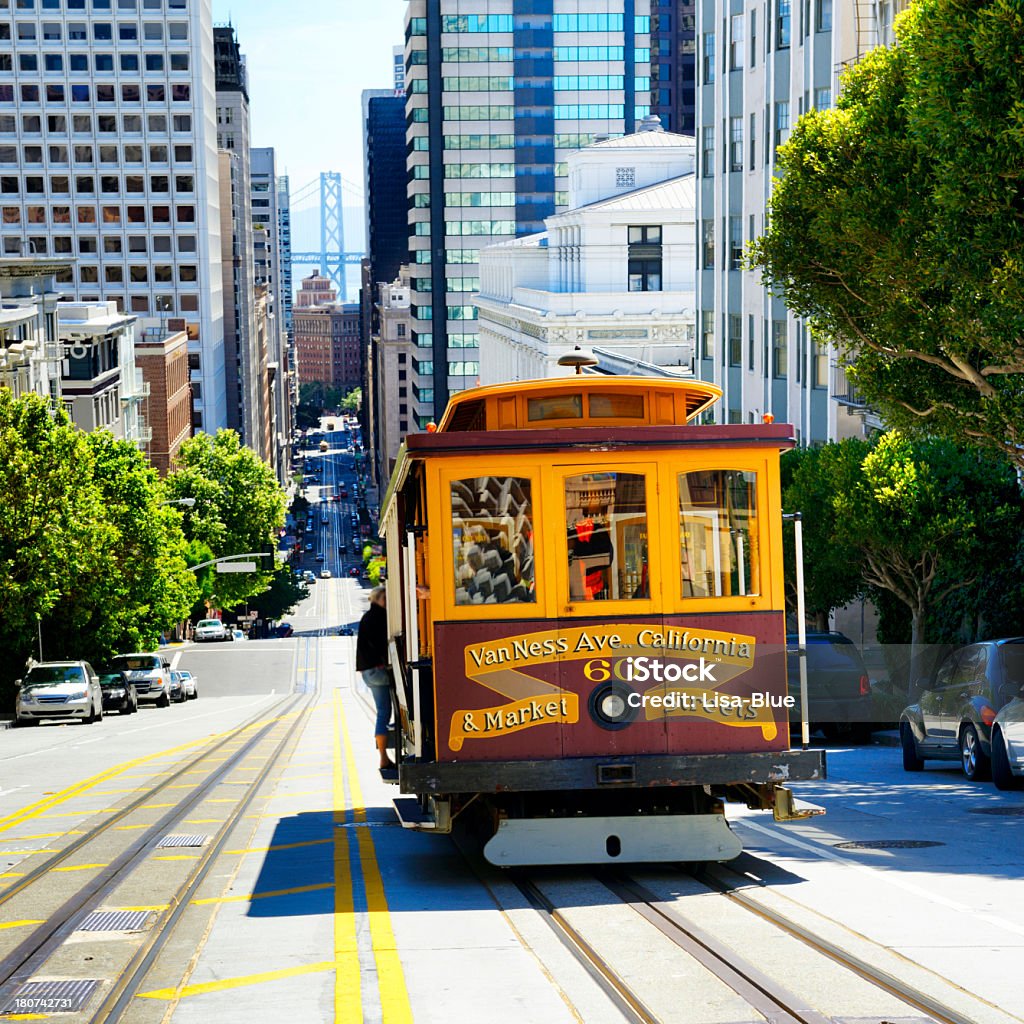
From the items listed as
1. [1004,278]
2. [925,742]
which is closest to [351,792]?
[925,742]

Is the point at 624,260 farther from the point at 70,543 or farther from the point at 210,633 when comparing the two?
the point at 70,543

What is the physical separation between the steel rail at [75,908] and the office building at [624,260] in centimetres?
6930

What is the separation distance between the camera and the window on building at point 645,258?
89875mm

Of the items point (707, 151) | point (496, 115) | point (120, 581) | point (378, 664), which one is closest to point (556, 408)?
point (378, 664)

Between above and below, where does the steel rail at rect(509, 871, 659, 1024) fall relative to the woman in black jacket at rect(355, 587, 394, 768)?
below

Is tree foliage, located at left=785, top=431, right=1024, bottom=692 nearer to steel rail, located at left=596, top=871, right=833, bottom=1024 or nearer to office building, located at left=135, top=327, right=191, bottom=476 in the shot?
steel rail, located at left=596, top=871, right=833, bottom=1024

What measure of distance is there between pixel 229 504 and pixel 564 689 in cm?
9256

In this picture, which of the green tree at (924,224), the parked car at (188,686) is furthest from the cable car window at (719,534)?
the parked car at (188,686)

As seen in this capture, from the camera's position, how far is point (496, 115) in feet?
493

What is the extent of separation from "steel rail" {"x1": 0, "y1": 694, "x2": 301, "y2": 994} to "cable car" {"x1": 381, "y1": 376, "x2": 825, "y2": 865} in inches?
94.0

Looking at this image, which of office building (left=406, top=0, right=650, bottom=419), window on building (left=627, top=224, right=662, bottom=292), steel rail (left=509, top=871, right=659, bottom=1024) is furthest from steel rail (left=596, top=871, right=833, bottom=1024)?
office building (left=406, top=0, right=650, bottom=419)

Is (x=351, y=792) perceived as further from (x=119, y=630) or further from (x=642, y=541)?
(x=119, y=630)

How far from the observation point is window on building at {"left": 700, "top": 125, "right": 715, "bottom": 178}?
63391 millimetres

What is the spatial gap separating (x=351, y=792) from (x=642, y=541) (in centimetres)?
802
